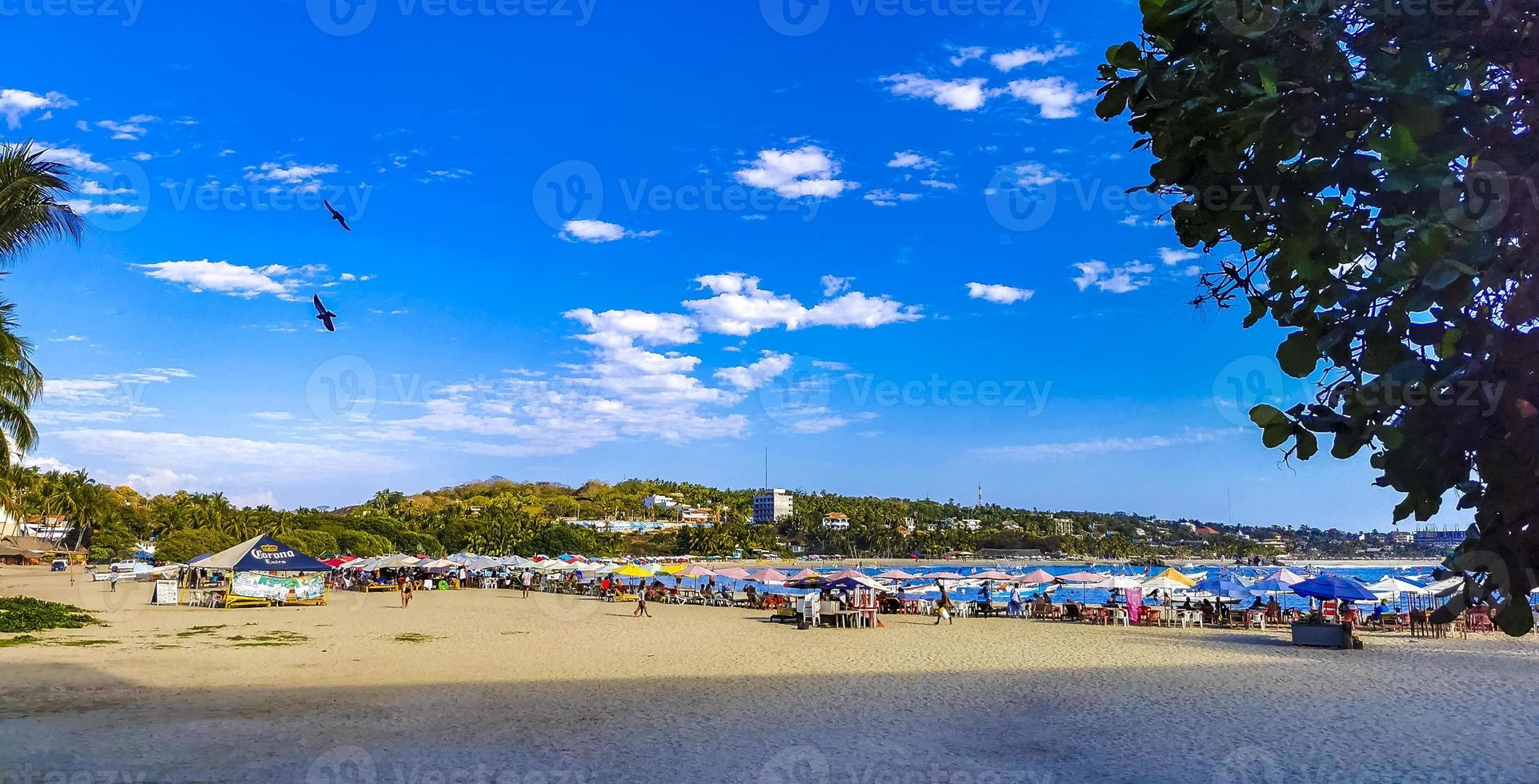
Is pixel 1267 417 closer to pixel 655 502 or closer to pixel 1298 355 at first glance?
pixel 1298 355

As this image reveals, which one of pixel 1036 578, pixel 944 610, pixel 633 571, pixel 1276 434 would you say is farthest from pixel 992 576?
pixel 1276 434

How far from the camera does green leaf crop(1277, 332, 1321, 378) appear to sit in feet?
10.3

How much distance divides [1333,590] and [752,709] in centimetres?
1545

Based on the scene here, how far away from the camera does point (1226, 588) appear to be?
2434cm

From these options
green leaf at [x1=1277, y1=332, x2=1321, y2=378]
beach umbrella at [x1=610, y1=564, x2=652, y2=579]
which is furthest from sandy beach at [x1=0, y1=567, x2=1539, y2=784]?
beach umbrella at [x1=610, y1=564, x2=652, y2=579]

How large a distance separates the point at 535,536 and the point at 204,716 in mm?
85750

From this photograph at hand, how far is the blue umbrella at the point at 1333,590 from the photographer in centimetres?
2019

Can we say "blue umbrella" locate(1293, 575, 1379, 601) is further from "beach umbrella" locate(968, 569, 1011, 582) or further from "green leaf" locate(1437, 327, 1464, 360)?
"green leaf" locate(1437, 327, 1464, 360)

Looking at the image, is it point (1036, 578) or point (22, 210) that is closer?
point (22, 210)

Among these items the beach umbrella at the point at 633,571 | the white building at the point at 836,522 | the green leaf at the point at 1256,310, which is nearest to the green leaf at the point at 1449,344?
the green leaf at the point at 1256,310

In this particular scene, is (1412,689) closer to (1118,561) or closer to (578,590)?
(578,590)

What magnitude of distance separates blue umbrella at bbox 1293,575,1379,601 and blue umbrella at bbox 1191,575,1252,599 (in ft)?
8.01

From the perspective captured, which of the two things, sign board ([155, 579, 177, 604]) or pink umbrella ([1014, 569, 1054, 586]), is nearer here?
pink umbrella ([1014, 569, 1054, 586])

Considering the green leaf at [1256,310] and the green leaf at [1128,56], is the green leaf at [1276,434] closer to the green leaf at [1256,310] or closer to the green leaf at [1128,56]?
the green leaf at [1256,310]
